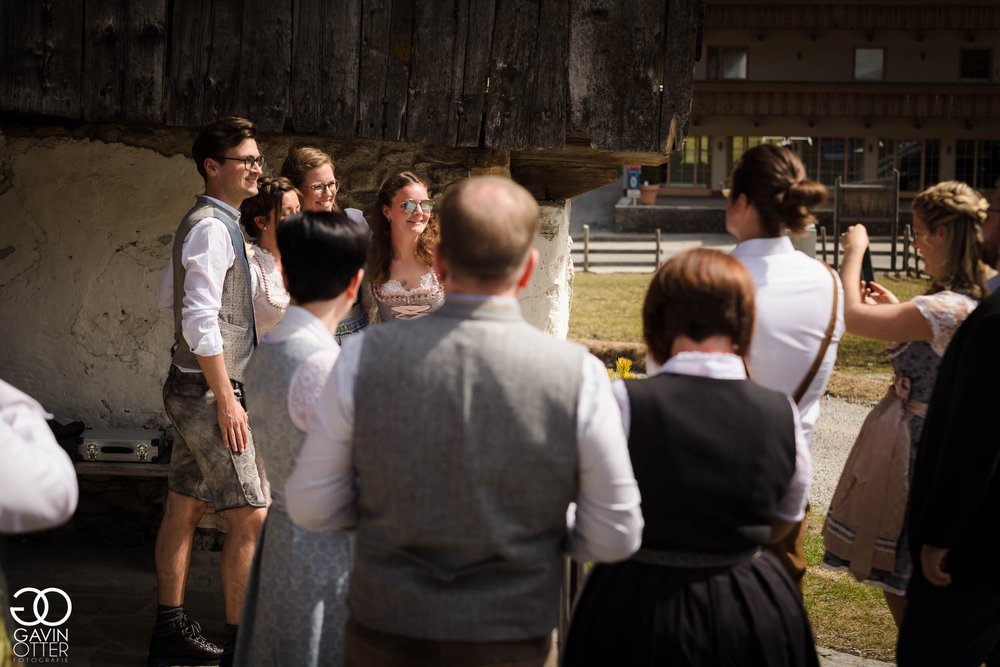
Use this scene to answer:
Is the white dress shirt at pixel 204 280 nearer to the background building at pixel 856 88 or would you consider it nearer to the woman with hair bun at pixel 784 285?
the woman with hair bun at pixel 784 285

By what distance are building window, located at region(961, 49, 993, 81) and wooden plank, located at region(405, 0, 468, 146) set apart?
3274 cm

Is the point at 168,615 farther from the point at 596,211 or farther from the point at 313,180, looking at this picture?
the point at 596,211

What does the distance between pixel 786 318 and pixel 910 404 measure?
2.51 feet

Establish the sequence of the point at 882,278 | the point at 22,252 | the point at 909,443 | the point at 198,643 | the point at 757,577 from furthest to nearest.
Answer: the point at 882,278 < the point at 22,252 < the point at 198,643 < the point at 909,443 < the point at 757,577

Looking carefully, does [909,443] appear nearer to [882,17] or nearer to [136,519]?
[136,519]

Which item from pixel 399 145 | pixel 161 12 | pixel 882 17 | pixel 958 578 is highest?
pixel 882 17

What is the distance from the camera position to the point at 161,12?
449 centimetres

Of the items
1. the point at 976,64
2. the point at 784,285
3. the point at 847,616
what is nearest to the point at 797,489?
the point at 784,285

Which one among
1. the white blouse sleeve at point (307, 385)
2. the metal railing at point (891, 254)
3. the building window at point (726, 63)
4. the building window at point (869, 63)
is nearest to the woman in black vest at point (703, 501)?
the white blouse sleeve at point (307, 385)

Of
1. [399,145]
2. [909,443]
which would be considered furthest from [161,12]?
[909,443]

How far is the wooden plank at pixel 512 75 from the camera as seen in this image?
4.53 metres

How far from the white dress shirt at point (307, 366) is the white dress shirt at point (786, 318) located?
1.03 m

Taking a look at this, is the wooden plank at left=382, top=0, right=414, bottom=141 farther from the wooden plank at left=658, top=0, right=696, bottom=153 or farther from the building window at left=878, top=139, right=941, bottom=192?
the building window at left=878, top=139, right=941, bottom=192

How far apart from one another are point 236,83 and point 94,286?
3.72 feet
